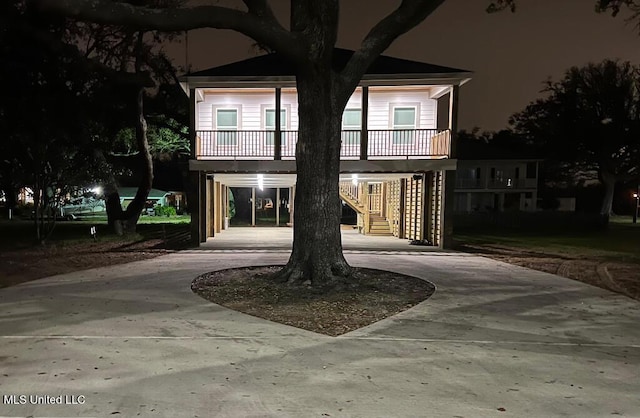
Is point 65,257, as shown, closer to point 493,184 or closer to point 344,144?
point 344,144

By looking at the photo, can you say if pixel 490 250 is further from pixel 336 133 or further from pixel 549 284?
pixel 336 133

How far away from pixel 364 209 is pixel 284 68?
23.9ft

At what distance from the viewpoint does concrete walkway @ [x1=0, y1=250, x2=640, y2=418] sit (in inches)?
135

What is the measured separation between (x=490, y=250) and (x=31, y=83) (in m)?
16.4

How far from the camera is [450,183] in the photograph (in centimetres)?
1388

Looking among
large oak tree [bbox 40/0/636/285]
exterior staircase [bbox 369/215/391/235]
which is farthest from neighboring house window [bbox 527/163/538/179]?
large oak tree [bbox 40/0/636/285]

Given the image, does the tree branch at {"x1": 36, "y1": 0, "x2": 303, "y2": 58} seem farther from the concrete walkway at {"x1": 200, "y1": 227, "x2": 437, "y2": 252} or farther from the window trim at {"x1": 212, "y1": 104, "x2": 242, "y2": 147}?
the window trim at {"x1": 212, "y1": 104, "x2": 242, "y2": 147}

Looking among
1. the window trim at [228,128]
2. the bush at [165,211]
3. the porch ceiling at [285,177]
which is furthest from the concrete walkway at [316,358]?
the bush at [165,211]

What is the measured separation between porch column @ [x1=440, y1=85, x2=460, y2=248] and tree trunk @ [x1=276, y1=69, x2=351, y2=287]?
675 centimetres

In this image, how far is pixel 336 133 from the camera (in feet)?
27.0

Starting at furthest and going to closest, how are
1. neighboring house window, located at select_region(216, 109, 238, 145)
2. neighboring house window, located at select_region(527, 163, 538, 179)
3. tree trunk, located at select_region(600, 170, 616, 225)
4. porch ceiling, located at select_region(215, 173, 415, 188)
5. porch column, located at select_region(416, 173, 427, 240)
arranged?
tree trunk, located at select_region(600, 170, 616, 225) < neighboring house window, located at select_region(527, 163, 538, 179) < neighboring house window, located at select_region(216, 109, 238, 145) < porch ceiling, located at select_region(215, 173, 415, 188) < porch column, located at select_region(416, 173, 427, 240)

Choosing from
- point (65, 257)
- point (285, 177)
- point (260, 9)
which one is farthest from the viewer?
point (285, 177)

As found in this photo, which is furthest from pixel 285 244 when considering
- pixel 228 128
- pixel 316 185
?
pixel 316 185

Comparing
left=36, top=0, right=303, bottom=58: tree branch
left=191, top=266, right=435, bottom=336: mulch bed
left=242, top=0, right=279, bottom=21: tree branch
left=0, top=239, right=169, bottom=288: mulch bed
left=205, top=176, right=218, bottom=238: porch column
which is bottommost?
left=0, top=239, right=169, bottom=288: mulch bed
